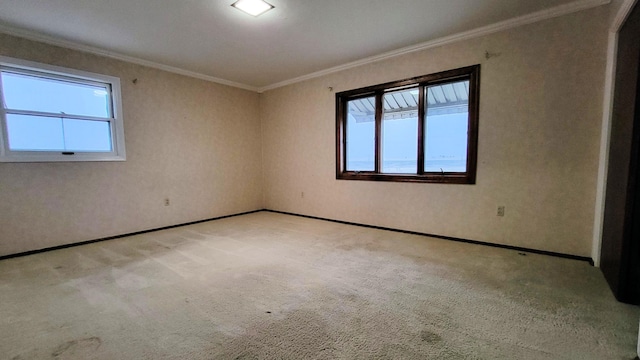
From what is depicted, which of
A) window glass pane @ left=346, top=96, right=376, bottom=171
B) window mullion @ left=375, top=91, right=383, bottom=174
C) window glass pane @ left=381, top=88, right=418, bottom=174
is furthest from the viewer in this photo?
window glass pane @ left=346, top=96, right=376, bottom=171

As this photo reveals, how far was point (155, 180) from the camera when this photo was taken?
4152 millimetres

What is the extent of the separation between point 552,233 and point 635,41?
5.99ft

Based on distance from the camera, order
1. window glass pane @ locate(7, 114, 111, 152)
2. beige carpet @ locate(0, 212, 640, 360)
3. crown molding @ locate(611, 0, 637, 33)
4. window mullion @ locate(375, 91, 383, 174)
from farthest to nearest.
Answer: window mullion @ locate(375, 91, 383, 174) → window glass pane @ locate(7, 114, 111, 152) → crown molding @ locate(611, 0, 637, 33) → beige carpet @ locate(0, 212, 640, 360)

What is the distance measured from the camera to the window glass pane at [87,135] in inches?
135

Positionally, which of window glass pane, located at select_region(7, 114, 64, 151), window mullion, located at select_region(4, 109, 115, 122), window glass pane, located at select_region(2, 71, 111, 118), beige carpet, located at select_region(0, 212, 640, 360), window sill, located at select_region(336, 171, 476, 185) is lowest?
beige carpet, located at select_region(0, 212, 640, 360)

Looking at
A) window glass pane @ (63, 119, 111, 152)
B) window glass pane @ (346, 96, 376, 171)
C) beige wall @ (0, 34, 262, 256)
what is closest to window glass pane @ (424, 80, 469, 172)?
window glass pane @ (346, 96, 376, 171)

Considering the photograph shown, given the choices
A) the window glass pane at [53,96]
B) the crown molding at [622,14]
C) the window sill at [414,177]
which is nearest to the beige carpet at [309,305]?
the window sill at [414,177]

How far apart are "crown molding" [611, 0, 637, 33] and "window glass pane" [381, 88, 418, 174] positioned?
1.85 metres

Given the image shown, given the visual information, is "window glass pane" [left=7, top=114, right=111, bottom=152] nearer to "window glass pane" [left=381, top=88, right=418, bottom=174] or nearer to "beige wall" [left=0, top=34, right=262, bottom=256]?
"beige wall" [left=0, top=34, right=262, bottom=256]

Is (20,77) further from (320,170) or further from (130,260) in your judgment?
(320,170)

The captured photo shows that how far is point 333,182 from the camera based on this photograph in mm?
4629

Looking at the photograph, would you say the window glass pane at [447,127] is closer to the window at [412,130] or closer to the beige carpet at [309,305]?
the window at [412,130]

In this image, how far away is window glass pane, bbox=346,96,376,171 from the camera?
425 cm

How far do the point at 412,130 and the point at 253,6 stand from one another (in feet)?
8.25
